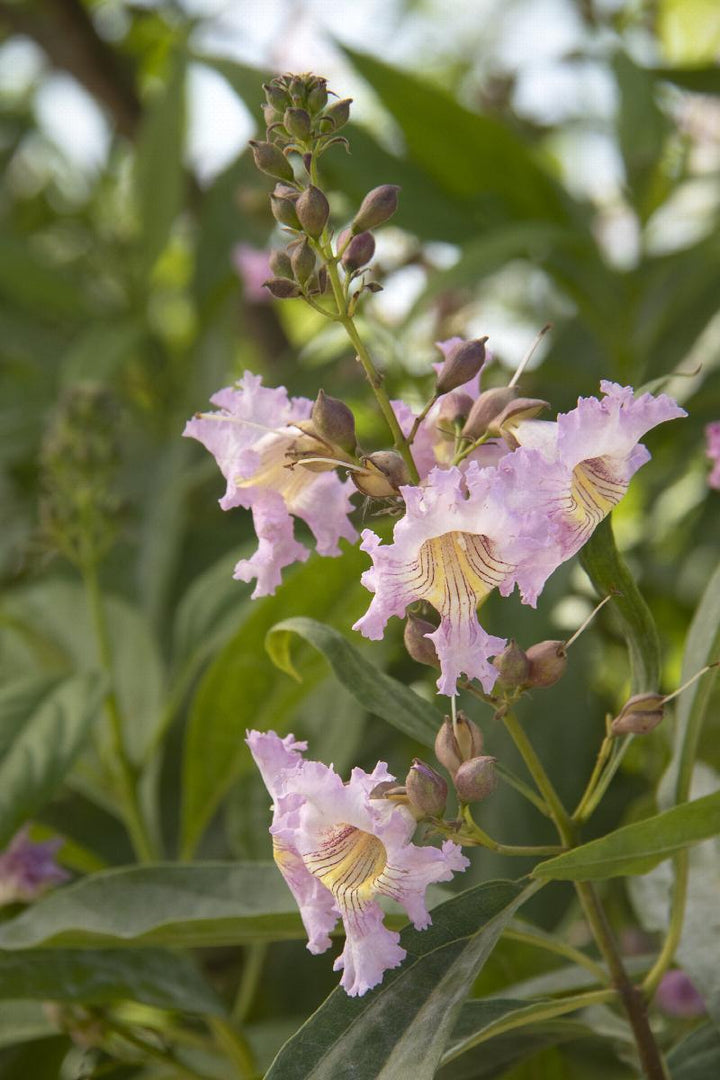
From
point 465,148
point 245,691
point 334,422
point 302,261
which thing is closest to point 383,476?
point 334,422

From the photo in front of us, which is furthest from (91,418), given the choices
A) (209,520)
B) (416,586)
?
(416,586)

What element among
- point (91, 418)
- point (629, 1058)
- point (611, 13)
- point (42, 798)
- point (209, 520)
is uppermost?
point (611, 13)

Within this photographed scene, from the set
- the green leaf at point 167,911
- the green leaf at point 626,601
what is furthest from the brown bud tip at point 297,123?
the green leaf at point 167,911

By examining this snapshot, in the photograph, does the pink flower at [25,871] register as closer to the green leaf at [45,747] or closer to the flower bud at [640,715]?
the green leaf at [45,747]

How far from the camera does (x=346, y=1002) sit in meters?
0.81

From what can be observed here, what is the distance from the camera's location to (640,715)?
0.83m

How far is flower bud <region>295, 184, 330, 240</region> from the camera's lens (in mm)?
820

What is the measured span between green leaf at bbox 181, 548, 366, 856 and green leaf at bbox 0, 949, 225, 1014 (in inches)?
8.2

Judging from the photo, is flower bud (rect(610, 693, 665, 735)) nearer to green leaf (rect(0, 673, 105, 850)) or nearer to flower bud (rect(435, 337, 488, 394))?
flower bud (rect(435, 337, 488, 394))

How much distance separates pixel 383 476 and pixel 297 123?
0.77 feet

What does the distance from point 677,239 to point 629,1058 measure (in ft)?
5.76

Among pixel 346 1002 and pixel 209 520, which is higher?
pixel 209 520

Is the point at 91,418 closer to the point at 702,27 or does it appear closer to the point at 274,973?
the point at 274,973

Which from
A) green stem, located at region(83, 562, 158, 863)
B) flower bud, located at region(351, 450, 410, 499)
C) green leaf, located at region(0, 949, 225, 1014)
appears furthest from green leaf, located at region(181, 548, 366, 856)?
flower bud, located at region(351, 450, 410, 499)
